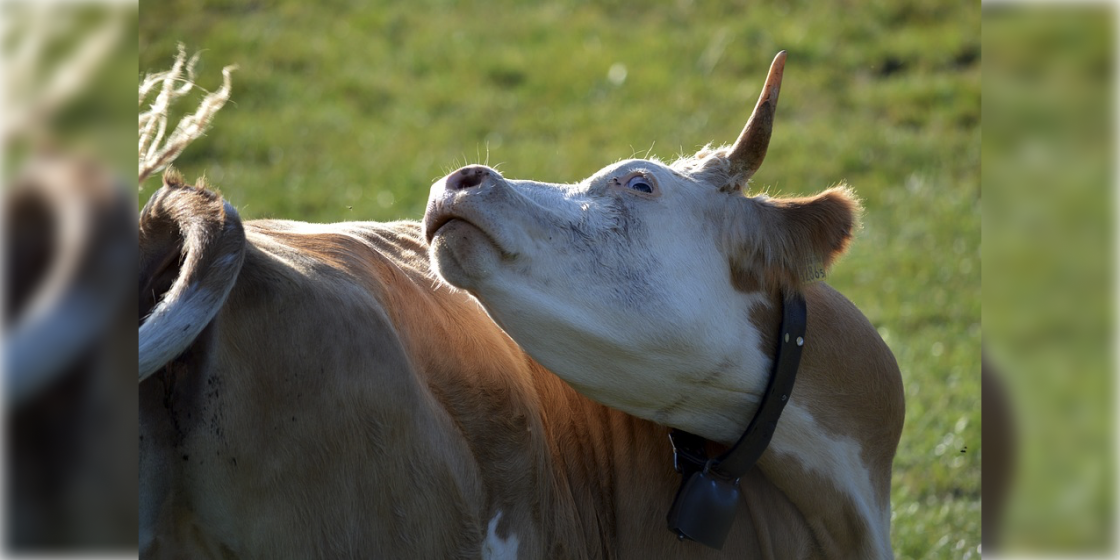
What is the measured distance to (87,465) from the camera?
0.86 meters

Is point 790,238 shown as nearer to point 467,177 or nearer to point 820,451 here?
point 820,451

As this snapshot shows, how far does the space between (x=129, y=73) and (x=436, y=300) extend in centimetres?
192

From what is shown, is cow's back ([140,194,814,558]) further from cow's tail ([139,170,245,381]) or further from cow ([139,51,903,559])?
cow's tail ([139,170,245,381])

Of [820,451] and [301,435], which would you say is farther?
[820,451]

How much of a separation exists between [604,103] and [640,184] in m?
6.81

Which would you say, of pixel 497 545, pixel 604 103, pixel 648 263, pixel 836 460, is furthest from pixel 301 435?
pixel 604 103

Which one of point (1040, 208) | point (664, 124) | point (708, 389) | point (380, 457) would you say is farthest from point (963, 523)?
point (664, 124)

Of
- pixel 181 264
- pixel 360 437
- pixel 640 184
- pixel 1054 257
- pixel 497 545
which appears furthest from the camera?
pixel 640 184

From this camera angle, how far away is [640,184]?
8.93 ft

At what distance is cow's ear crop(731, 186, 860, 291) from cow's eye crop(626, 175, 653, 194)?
0.25m

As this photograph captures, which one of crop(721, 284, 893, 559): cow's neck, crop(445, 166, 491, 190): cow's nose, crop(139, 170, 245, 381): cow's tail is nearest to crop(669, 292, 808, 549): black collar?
crop(721, 284, 893, 559): cow's neck

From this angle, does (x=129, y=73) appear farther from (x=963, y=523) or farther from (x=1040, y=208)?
(x=963, y=523)

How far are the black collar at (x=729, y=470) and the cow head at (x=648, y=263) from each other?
55 mm

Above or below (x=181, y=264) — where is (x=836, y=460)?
below
